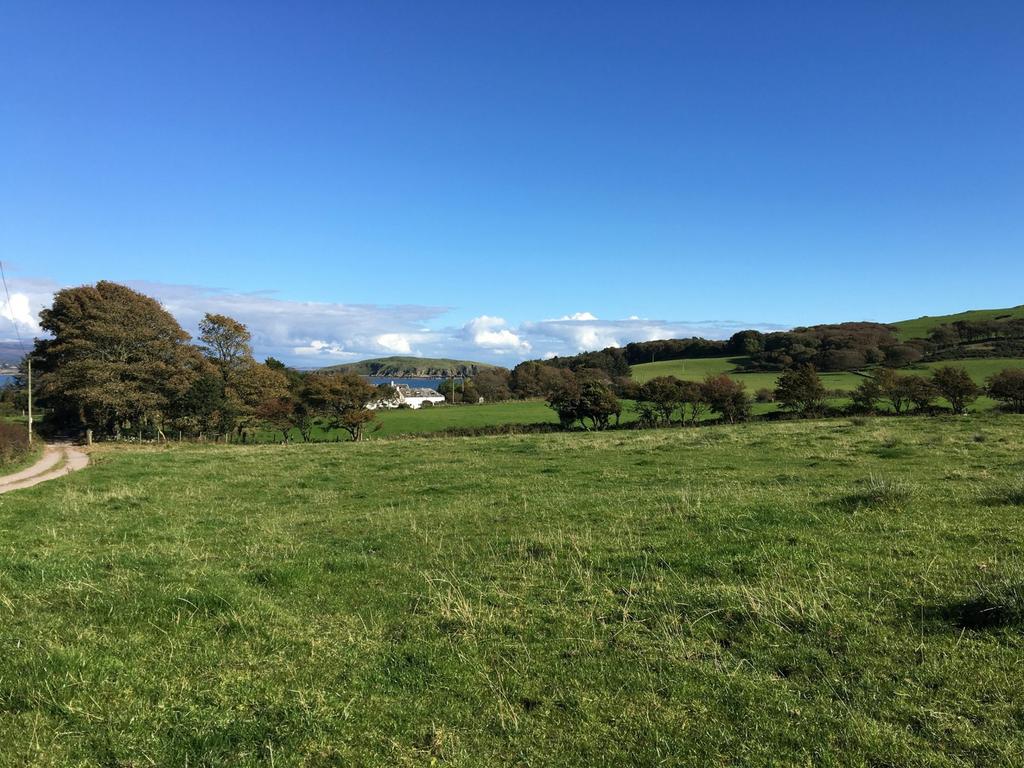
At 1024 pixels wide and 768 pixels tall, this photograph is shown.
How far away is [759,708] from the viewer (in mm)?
4340

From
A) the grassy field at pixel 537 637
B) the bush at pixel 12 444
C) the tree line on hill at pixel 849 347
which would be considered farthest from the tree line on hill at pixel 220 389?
the grassy field at pixel 537 637

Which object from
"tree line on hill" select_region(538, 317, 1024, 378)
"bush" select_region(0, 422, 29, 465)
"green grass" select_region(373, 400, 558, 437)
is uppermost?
"tree line on hill" select_region(538, 317, 1024, 378)

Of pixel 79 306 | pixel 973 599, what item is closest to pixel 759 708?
pixel 973 599

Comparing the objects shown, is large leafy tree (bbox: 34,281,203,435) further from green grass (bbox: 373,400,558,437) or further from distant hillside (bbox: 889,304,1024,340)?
distant hillside (bbox: 889,304,1024,340)

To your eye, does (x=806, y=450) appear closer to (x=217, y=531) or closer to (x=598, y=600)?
(x=598, y=600)

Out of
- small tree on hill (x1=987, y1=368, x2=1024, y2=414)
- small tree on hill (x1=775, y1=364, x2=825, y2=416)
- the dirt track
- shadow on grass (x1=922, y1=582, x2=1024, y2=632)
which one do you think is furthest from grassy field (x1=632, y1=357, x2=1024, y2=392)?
shadow on grass (x1=922, y1=582, x2=1024, y2=632)

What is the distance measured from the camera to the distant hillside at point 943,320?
134375mm

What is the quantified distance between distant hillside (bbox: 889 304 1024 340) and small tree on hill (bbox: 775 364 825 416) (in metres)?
83.8

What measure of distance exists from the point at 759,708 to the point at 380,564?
234 inches

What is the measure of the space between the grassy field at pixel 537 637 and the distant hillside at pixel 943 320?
151 meters

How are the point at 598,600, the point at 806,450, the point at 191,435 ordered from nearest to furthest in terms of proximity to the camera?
the point at 598,600
the point at 806,450
the point at 191,435

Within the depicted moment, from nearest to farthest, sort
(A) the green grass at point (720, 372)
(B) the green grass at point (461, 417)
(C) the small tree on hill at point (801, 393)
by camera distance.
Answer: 1. (C) the small tree on hill at point (801, 393)
2. (B) the green grass at point (461, 417)
3. (A) the green grass at point (720, 372)

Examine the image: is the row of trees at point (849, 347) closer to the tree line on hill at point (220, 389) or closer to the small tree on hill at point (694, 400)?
the tree line on hill at point (220, 389)

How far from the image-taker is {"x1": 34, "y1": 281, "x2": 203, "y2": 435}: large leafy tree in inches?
1980
